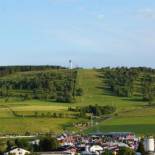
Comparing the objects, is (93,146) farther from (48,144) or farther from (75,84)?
(75,84)

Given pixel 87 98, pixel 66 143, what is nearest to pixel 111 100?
pixel 87 98

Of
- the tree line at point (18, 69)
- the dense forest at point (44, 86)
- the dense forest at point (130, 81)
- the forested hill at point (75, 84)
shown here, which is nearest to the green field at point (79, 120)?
the forested hill at point (75, 84)

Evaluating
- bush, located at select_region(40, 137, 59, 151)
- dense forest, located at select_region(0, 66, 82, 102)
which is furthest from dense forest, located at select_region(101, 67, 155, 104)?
bush, located at select_region(40, 137, 59, 151)

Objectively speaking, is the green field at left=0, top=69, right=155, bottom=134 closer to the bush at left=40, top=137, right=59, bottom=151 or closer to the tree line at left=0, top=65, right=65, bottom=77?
the bush at left=40, top=137, right=59, bottom=151

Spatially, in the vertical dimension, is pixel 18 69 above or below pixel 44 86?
above

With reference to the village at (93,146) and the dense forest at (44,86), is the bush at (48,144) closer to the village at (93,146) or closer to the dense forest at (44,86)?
the village at (93,146)

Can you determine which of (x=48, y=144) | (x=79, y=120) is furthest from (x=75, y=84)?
(x=48, y=144)
